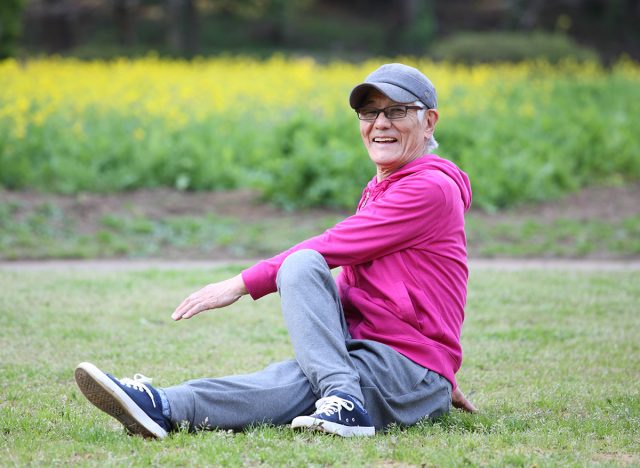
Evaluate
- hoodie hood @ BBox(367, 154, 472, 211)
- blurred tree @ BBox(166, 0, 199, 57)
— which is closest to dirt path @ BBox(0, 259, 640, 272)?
hoodie hood @ BBox(367, 154, 472, 211)

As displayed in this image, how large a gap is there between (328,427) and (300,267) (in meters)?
0.62

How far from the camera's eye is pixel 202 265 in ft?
26.5

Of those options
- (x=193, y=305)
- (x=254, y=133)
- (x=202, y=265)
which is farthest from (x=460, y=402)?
(x=254, y=133)

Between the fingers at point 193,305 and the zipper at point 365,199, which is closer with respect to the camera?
the fingers at point 193,305

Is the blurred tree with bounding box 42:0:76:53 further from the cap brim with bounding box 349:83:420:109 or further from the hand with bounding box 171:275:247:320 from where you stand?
the hand with bounding box 171:275:247:320

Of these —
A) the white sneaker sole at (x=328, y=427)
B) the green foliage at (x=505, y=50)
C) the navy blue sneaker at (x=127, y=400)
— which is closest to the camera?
the navy blue sneaker at (x=127, y=400)

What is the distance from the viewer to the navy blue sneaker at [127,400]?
341cm

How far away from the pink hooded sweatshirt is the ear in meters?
0.10

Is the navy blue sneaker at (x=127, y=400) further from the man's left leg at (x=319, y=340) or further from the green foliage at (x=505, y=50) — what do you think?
the green foliage at (x=505, y=50)

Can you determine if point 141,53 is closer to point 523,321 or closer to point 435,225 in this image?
point 523,321

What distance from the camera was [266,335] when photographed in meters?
5.85

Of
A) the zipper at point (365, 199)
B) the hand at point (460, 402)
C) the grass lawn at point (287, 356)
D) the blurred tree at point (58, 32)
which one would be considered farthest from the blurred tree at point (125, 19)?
the hand at point (460, 402)

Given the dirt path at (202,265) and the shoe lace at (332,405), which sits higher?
the shoe lace at (332,405)

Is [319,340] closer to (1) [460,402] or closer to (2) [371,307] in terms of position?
(2) [371,307]
